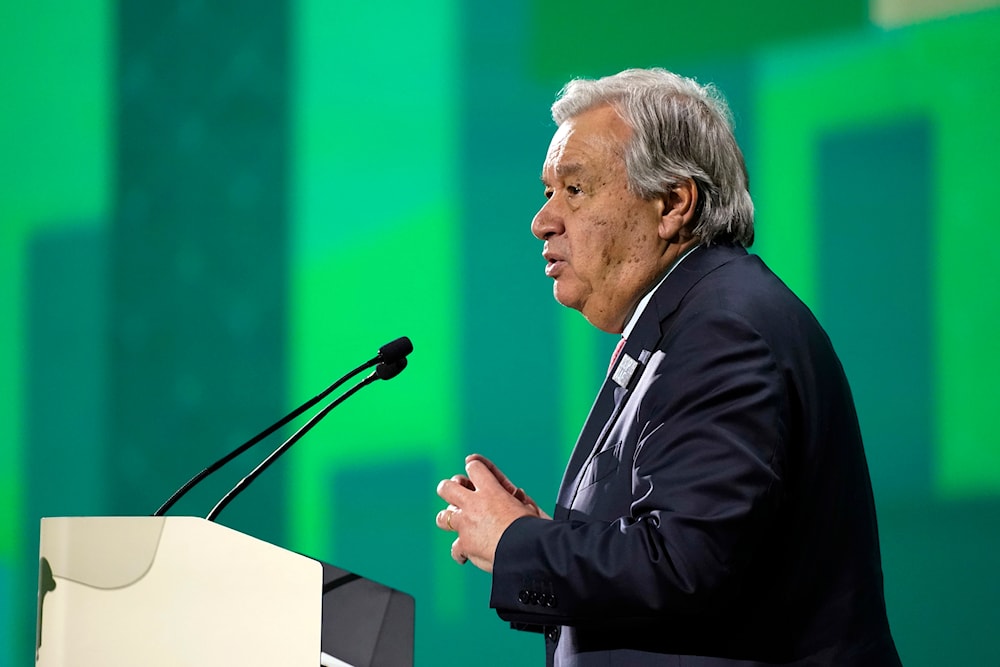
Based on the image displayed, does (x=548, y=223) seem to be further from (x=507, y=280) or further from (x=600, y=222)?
(x=507, y=280)

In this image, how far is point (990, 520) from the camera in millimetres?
2158

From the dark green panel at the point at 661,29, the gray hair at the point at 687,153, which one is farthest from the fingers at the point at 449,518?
the dark green panel at the point at 661,29

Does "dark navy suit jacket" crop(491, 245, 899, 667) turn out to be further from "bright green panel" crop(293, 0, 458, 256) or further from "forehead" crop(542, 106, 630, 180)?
"bright green panel" crop(293, 0, 458, 256)

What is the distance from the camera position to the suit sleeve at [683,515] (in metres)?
1.22

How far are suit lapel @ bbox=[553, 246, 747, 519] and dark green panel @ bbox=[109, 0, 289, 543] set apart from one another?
158 centimetres

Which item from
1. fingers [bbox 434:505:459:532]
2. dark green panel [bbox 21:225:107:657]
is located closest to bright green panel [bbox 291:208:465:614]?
dark green panel [bbox 21:225:107:657]

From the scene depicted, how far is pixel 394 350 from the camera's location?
167 centimetres

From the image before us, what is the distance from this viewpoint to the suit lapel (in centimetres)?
147

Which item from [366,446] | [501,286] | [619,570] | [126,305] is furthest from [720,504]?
[126,305]

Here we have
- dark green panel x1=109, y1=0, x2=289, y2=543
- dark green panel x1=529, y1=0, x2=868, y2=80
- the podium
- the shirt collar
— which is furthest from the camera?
dark green panel x1=109, y1=0, x2=289, y2=543

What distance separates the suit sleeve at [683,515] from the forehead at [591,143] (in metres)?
0.35

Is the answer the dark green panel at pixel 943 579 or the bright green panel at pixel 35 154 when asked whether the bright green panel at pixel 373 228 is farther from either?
the dark green panel at pixel 943 579

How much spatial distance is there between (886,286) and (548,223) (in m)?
0.91

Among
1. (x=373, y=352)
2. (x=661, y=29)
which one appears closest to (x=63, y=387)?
(x=373, y=352)
